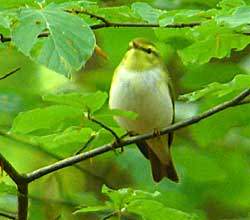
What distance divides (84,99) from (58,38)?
16 centimetres

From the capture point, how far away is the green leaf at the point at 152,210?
1902 millimetres

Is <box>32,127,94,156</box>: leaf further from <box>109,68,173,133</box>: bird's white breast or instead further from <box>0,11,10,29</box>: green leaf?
<box>109,68,173,133</box>: bird's white breast

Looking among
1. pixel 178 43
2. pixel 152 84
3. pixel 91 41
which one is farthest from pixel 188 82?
pixel 91 41

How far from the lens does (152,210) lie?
192 centimetres

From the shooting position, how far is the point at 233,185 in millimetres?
3141

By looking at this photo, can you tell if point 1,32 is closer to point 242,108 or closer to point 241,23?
point 241,23

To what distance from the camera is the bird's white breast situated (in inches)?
104

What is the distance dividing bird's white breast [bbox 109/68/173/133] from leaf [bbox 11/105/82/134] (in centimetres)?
76

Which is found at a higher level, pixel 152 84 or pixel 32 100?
pixel 152 84

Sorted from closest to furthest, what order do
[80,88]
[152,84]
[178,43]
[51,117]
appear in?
[51,117] → [178,43] → [152,84] → [80,88]

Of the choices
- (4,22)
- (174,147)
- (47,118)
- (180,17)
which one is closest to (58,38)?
(4,22)

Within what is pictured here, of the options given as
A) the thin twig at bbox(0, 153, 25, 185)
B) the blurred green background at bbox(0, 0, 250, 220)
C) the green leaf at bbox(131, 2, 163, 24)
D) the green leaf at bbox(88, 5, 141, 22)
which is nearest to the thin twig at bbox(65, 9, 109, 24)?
the green leaf at bbox(88, 5, 141, 22)

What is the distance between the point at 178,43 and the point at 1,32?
0.53m

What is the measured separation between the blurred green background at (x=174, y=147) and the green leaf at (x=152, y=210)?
0.67m
